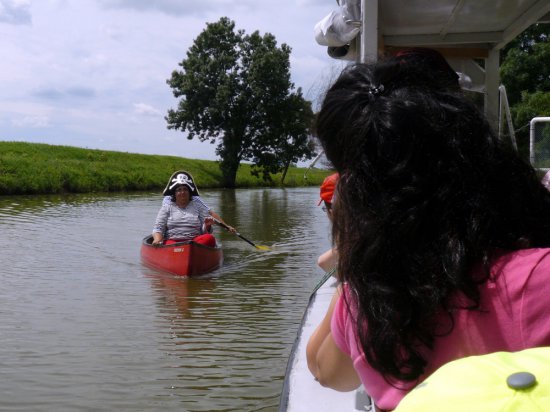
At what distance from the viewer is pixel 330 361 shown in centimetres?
144

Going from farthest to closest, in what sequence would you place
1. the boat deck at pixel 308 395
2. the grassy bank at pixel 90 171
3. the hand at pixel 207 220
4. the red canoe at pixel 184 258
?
the grassy bank at pixel 90 171 < the hand at pixel 207 220 < the red canoe at pixel 184 258 < the boat deck at pixel 308 395

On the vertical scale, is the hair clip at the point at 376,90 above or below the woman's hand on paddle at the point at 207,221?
above

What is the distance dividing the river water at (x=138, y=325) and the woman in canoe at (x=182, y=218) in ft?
2.03

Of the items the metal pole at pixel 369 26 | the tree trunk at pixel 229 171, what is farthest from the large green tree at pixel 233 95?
the metal pole at pixel 369 26

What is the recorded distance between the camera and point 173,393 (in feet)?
16.3

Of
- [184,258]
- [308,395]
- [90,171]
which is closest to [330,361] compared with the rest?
[308,395]

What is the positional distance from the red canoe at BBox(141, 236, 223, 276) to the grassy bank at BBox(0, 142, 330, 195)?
62.1ft

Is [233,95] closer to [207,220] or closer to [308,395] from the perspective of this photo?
[207,220]

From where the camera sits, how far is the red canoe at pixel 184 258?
32.0ft

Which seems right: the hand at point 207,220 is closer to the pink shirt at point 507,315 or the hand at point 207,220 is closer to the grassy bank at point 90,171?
the pink shirt at point 507,315

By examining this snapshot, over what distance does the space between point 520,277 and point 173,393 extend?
414 cm

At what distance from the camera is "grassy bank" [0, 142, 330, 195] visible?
29656 mm

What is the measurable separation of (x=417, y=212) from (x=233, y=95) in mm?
40104

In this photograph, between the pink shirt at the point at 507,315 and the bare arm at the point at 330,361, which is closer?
the pink shirt at the point at 507,315
